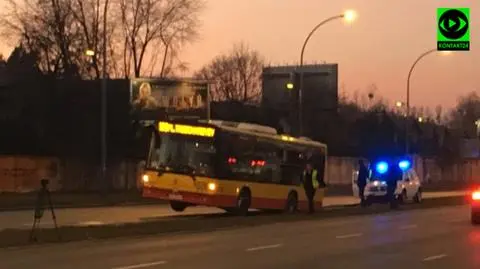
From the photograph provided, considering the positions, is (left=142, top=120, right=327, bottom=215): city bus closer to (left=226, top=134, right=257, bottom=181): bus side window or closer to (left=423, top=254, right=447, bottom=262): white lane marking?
(left=226, top=134, right=257, bottom=181): bus side window

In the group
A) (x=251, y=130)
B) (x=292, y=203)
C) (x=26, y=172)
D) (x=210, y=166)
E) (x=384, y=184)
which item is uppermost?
(x=251, y=130)

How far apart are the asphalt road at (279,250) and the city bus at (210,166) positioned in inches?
140

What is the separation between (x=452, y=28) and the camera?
23.5m

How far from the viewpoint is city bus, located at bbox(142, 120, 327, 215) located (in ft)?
93.0

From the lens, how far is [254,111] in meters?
83.4

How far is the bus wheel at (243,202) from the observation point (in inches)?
1169

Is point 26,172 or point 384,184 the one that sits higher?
point 26,172

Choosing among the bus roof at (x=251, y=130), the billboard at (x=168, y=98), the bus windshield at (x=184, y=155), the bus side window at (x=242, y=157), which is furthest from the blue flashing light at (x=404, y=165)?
the billboard at (x=168, y=98)

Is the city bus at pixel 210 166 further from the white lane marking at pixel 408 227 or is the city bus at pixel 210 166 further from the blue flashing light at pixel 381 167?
the blue flashing light at pixel 381 167

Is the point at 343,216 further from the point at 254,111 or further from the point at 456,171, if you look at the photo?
the point at 456,171

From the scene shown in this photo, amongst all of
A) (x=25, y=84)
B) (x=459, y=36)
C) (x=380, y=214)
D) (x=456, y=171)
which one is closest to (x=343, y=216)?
(x=380, y=214)

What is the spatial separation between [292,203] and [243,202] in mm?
3681

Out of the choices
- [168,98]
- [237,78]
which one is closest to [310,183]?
[168,98]

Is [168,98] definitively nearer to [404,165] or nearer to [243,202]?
[404,165]
